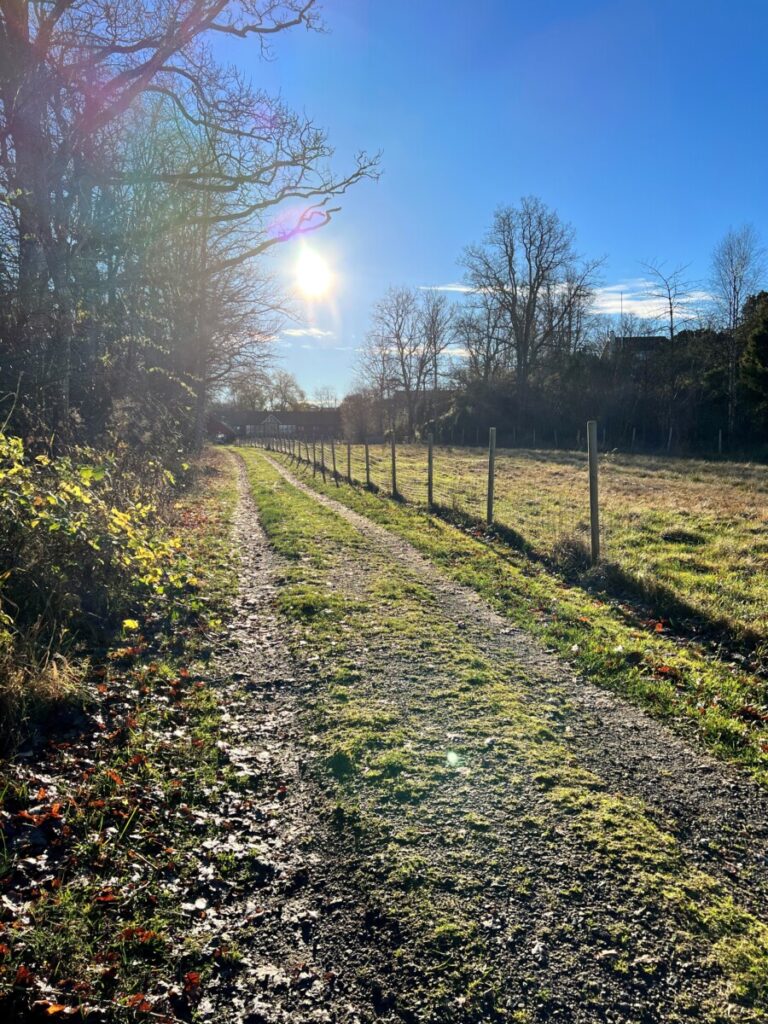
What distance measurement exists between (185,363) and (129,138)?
11699mm

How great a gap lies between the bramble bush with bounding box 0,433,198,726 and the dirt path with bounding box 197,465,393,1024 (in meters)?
1.55

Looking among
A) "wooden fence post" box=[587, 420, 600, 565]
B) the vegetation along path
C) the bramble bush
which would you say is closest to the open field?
"wooden fence post" box=[587, 420, 600, 565]

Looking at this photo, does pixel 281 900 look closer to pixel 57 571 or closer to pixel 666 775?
pixel 666 775

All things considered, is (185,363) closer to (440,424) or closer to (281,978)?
(281,978)

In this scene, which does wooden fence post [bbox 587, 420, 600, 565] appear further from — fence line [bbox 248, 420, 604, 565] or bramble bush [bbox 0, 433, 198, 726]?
bramble bush [bbox 0, 433, 198, 726]

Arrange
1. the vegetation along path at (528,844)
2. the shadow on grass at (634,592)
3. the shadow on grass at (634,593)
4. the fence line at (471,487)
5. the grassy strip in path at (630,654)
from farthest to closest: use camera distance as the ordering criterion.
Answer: the fence line at (471,487) → the shadow on grass at (634,592) → the shadow on grass at (634,593) → the grassy strip in path at (630,654) → the vegetation along path at (528,844)

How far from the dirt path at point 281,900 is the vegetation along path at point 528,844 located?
0.09 metres

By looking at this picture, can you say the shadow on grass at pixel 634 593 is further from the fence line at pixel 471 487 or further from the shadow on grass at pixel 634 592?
the fence line at pixel 471 487

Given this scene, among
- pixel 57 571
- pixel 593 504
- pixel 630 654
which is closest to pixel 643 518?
pixel 593 504

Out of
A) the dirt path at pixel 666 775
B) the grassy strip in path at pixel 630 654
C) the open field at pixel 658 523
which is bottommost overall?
the dirt path at pixel 666 775

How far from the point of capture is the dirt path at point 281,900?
2428 mm

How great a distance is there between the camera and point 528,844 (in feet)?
10.5

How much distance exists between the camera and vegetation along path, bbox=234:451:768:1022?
242 cm

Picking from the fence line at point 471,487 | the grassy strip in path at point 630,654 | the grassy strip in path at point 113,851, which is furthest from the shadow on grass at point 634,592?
→ the grassy strip in path at point 113,851
